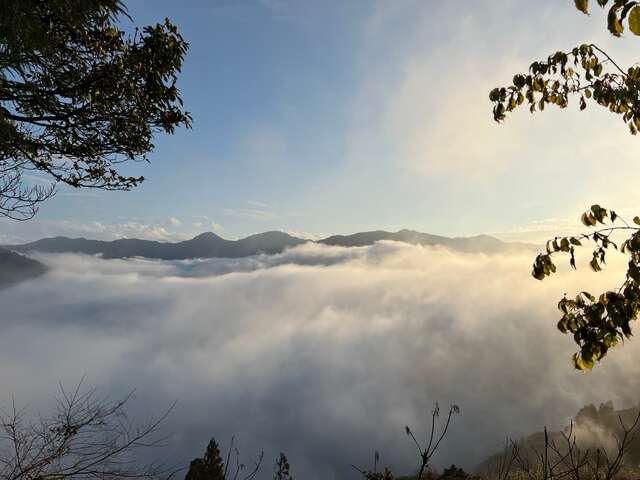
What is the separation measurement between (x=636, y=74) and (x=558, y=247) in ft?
5.06

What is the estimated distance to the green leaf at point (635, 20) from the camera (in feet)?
4.99

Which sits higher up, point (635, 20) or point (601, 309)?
point (635, 20)

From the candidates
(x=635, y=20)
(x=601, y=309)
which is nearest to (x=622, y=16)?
(x=635, y=20)

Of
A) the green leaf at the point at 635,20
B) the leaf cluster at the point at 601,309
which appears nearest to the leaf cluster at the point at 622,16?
the green leaf at the point at 635,20

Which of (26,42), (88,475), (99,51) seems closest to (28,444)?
(88,475)

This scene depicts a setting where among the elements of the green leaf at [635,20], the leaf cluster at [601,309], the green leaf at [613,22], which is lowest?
the leaf cluster at [601,309]

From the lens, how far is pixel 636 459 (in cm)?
6134

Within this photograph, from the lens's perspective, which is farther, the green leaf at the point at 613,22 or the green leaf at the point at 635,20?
the green leaf at the point at 613,22

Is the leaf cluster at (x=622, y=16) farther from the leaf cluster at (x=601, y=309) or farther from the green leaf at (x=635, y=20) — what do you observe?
the leaf cluster at (x=601, y=309)

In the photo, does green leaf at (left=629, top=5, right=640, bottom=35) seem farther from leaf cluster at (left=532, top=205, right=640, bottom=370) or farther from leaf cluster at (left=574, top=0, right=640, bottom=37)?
leaf cluster at (left=532, top=205, right=640, bottom=370)

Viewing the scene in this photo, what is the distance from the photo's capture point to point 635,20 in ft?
5.06

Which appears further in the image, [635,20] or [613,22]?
[613,22]

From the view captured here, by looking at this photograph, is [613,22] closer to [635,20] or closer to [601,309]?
[635,20]

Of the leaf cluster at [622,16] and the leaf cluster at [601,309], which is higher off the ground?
the leaf cluster at [622,16]
